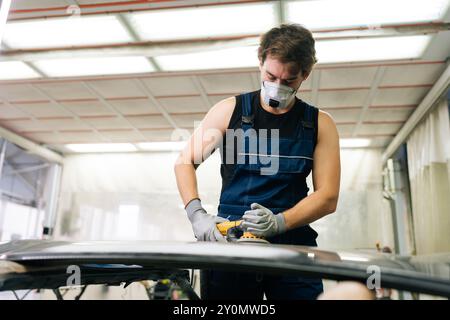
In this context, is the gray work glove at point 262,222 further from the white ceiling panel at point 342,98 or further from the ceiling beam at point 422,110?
the white ceiling panel at point 342,98

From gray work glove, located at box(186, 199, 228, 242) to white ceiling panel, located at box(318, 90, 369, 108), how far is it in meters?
4.27

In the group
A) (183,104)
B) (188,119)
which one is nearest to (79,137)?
(188,119)

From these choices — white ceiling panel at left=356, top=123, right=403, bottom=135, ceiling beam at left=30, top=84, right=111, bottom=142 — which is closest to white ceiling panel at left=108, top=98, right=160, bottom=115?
ceiling beam at left=30, top=84, right=111, bottom=142

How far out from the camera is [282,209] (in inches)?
53.8

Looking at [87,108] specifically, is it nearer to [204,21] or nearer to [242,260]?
[204,21]

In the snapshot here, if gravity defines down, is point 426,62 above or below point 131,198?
above

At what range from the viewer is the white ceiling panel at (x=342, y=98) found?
17.5ft

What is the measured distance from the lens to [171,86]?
530 cm

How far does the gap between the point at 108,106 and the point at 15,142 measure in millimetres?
2290

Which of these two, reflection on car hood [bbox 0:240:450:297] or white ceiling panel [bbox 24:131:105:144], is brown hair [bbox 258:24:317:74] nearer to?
reflection on car hood [bbox 0:240:450:297]

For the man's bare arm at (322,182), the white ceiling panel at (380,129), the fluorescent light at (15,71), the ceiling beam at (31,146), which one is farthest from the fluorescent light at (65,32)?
the white ceiling panel at (380,129)

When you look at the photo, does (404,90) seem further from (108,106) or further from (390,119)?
(108,106)

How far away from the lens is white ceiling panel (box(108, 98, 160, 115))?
5.84 metres
